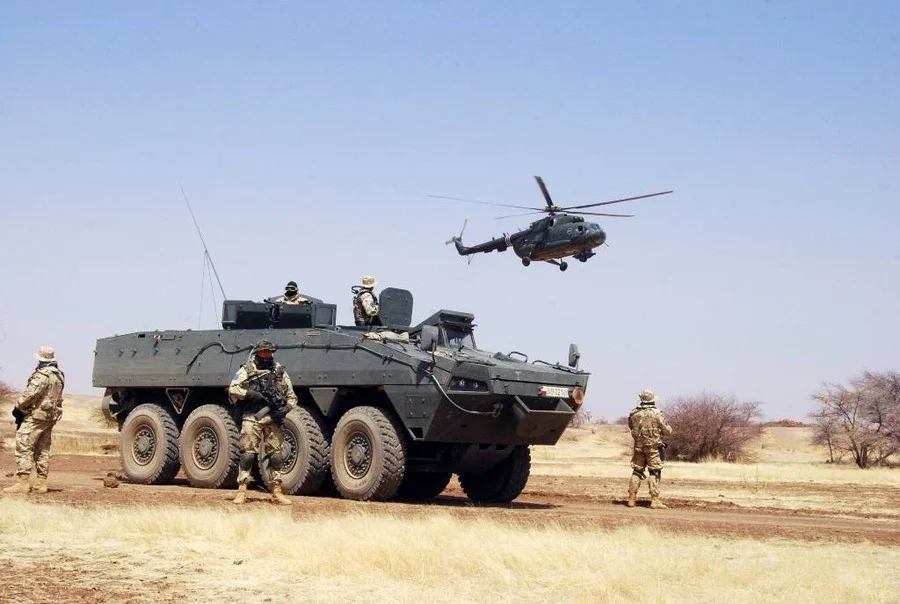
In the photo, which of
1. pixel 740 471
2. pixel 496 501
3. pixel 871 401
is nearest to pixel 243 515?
pixel 496 501

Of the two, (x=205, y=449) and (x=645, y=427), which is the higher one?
(x=645, y=427)

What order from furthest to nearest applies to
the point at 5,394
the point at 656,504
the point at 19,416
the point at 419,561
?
the point at 5,394
the point at 656,504
the point at 19,416
the point at 419,561

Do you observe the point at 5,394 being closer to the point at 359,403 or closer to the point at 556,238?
the point at 556,238

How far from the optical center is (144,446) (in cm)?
1795

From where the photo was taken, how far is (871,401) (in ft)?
138

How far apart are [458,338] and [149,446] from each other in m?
5.34

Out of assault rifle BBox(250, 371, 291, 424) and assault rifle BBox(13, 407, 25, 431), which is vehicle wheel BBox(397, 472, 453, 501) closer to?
assault rifle BBox(250, 371, 291, 424)

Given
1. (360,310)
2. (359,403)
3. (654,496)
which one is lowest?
(654,496)

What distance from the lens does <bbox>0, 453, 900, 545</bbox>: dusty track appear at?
11.7 metres

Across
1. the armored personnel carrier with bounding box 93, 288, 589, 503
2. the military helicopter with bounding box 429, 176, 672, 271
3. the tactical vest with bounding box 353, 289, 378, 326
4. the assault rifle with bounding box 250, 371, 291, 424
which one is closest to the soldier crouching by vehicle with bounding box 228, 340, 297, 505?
the assault rifle with bounding box 250, 371, 291, 424

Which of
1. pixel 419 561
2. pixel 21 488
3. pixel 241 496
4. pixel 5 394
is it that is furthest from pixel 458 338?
pixel 5 394

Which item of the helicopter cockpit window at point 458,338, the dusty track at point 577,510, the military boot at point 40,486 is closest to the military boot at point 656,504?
the dusty track at point 577,510

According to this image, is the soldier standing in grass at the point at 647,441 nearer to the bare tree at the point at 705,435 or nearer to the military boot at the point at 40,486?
the military boot at the point at 40,486

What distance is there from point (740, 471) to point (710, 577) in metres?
22.7
